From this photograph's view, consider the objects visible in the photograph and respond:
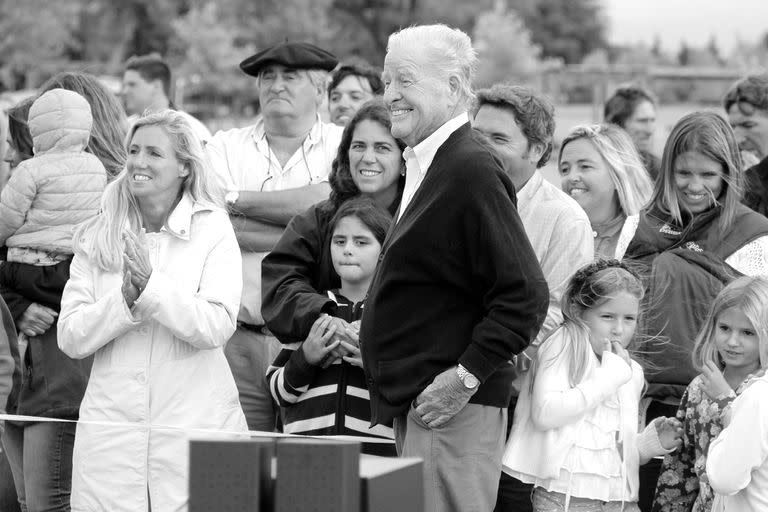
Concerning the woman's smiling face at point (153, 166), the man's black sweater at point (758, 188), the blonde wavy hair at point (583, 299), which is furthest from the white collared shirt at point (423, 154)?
the man's black sweater at point (758, 188)

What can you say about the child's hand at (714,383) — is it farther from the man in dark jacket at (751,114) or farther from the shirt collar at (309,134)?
the man in dark jacket at (751,114)

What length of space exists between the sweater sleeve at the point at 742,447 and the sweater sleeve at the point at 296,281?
1.61m

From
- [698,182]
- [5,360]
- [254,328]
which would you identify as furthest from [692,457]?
[5,360]

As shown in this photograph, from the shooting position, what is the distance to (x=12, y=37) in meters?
47.1

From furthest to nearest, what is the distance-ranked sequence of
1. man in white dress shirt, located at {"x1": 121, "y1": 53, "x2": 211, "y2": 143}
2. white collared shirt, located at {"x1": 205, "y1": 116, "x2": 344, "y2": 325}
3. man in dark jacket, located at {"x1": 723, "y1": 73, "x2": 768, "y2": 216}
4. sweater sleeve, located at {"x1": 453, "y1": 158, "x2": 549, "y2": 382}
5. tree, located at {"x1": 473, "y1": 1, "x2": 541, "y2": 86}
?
1. tree, located at {"x1": 473, "y1": 1, "x2": 541, "y2": 86}
2. man in white dress shirt, located at {"x1": 121, "y1": 53, "x2": 211, "y2": 143}
3. man in dark jacket, located at {"x1": 723, "y1": 73, "x2": 768, "y2": 216}
4. white collared shirt, located at {"x1": 205, "y1": 116, "x2": 344, "y2": 325}
5. sweater sleeve, located at {"x1": 453, "y1": 158, "x2": 549, "y2": 382}

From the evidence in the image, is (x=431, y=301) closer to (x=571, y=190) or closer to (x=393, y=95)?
(x=393, y=95)

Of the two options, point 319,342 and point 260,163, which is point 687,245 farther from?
point 260,163

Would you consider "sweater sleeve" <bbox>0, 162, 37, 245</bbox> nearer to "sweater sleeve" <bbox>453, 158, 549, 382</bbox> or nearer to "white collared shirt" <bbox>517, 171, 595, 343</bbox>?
"white collared shirt" <bbox>517, 171, 595, 343</bbox>

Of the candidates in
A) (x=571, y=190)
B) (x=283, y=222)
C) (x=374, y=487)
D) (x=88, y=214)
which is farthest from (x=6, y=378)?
(x=571, y=190)

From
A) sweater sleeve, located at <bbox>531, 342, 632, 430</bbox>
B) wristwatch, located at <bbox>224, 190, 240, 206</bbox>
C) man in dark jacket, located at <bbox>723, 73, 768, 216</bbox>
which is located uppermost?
man in dark jacket, located at <bbox>723, 73, 768, 216</bbox>

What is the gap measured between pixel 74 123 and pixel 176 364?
5.05 feet

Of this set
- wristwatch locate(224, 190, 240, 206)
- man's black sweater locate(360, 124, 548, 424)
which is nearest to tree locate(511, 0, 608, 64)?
wristwatch locate(224, 190, 240, 206)

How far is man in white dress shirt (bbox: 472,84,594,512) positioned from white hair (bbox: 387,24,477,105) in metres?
0.76

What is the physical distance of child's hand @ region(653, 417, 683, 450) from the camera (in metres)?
4.27
